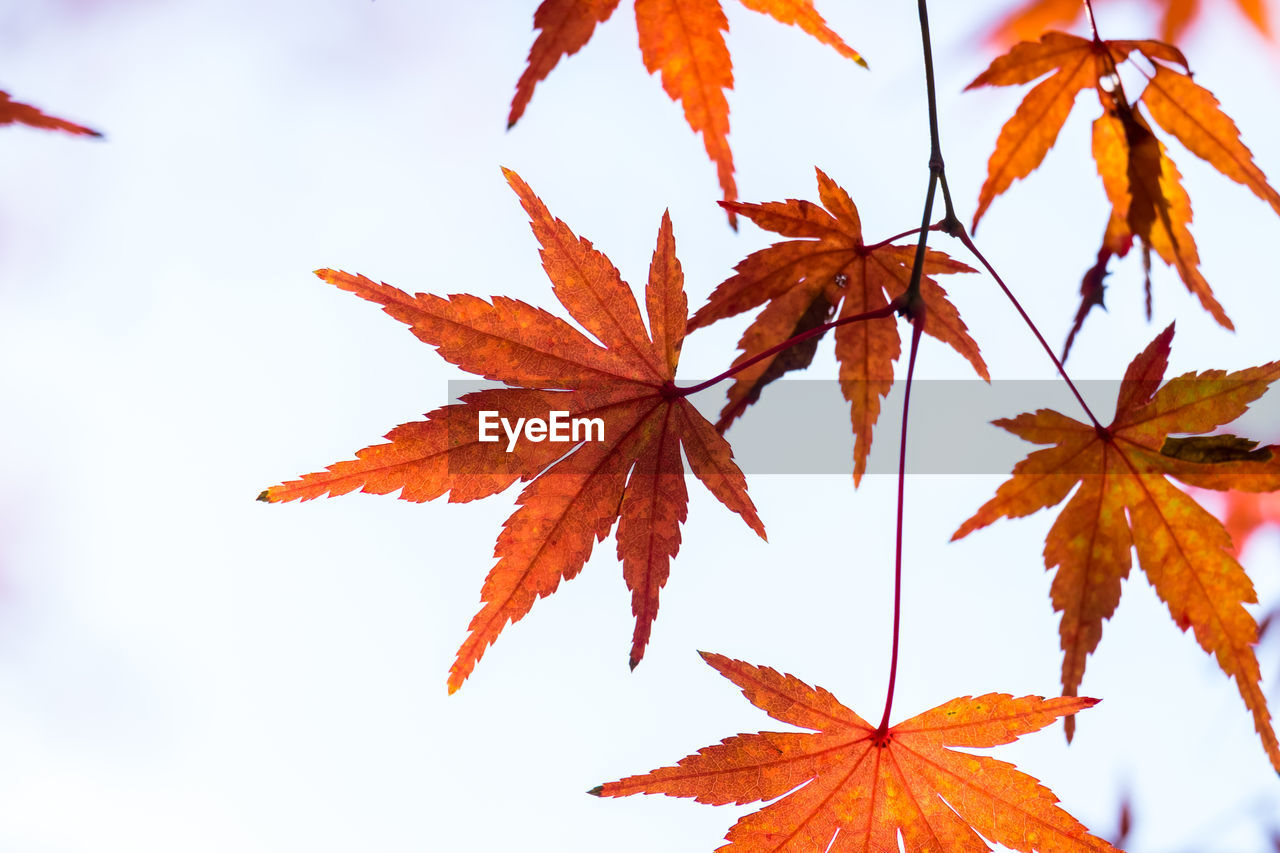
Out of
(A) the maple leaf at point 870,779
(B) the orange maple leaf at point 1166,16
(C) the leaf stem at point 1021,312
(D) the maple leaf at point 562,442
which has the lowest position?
(A) the maple leaf at point 870,779

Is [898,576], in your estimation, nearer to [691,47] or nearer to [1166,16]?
[691,47]

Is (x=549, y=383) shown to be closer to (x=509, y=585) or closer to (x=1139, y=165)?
(x=509, y=585)

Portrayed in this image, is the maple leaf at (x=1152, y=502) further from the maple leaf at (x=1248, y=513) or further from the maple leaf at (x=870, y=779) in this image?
the maple leaf at (x=1248, y=513)

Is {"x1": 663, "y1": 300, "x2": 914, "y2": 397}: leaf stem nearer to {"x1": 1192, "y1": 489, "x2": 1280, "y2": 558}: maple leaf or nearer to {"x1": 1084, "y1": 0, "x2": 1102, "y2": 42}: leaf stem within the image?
{"x1": 1084, "y1": 0, "x2": 1102, "y2": 42}: leaf stem

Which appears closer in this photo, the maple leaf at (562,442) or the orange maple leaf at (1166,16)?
the maple leaf at (562,442)

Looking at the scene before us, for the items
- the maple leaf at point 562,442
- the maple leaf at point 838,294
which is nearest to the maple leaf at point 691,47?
the maple leaf at point 838,294

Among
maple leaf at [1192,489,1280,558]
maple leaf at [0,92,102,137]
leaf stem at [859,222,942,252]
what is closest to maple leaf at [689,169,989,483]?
leaf stem at [859,222,942,252]
